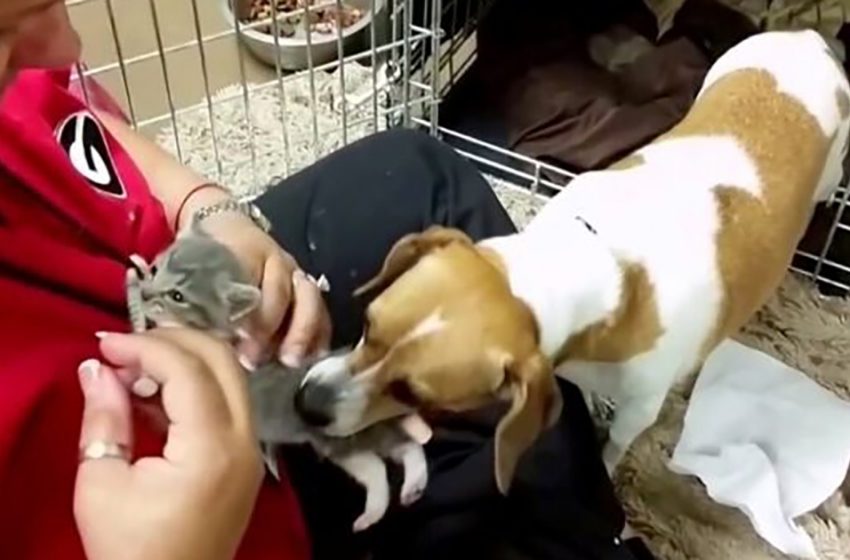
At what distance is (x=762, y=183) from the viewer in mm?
1506

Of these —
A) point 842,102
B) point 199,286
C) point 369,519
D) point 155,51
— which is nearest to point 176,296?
point 199,286

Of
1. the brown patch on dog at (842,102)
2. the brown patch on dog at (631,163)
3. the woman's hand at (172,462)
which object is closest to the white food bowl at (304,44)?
the brown patch on dog at (631,163)

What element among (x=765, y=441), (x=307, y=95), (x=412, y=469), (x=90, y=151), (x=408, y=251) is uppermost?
(x=90, y=151)

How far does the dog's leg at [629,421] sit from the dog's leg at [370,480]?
38 cm

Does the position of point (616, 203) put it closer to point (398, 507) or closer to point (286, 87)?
point (398, 507)

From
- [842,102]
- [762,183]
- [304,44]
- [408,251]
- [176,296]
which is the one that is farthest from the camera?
[304,44]

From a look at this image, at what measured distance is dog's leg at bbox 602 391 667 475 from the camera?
1.48 metres

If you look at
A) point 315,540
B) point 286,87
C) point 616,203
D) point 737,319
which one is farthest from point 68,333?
point 286,87

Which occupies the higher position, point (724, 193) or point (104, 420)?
point (104, 420)

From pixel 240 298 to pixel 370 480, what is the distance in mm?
210

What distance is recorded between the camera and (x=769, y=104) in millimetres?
1566

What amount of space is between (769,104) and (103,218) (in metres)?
0.86

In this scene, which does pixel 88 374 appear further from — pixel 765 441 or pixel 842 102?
pixel 842 102

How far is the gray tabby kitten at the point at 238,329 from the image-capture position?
3.36ft
